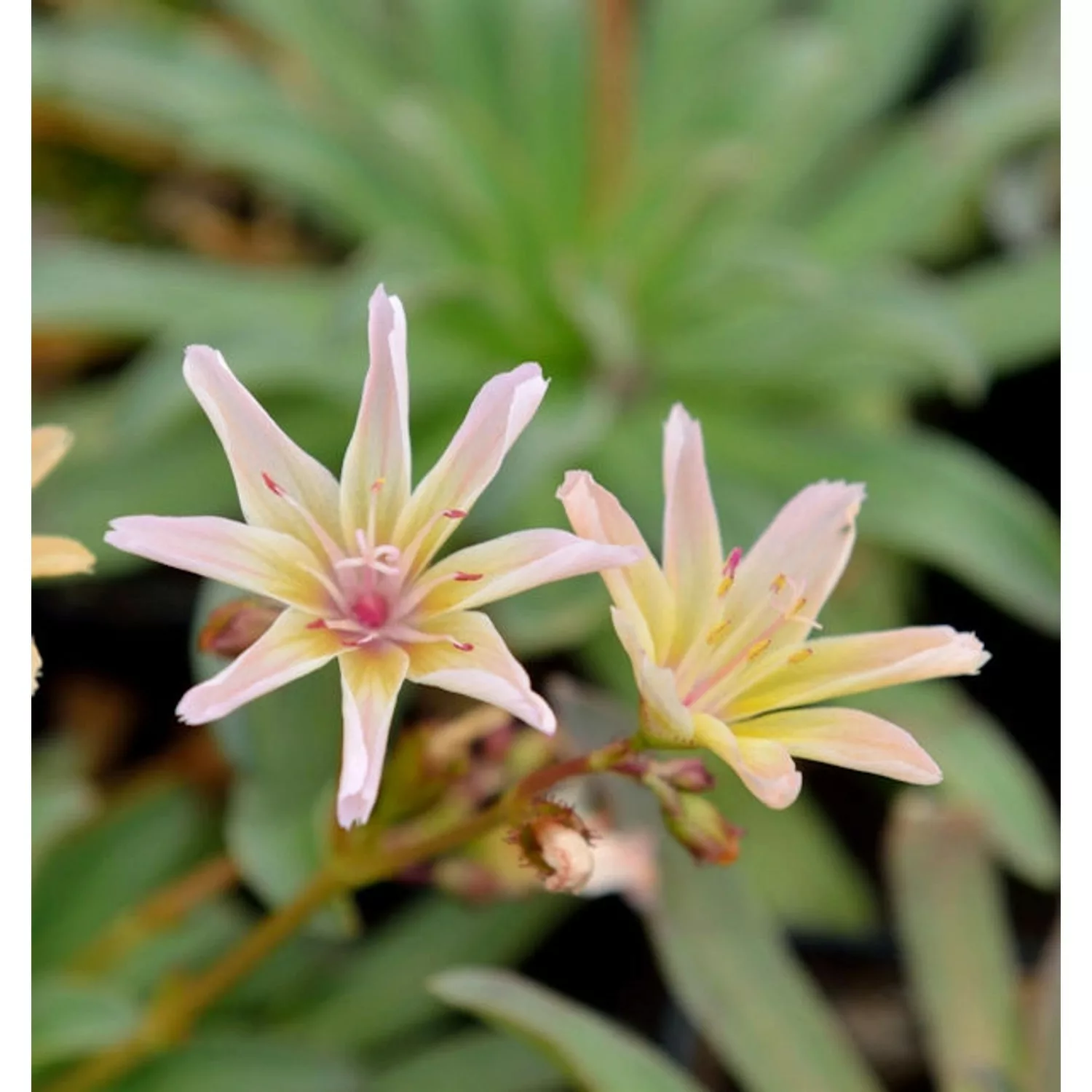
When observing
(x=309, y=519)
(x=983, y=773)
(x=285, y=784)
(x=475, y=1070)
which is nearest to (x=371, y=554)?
(x=309, y=519)

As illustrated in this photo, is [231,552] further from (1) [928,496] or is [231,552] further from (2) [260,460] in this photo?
(1) [928,496]

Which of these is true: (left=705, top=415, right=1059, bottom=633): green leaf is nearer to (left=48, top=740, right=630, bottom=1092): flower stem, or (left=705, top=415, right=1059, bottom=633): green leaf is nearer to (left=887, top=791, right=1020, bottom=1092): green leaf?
(left=887, top=791, right=1020, bottom=1092): green leaf

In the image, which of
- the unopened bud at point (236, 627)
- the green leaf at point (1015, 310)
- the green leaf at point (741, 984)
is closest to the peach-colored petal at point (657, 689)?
the unopened bud at point (236, 627)

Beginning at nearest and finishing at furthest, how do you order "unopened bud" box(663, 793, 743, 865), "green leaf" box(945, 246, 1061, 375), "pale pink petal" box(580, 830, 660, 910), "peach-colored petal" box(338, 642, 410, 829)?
"peach-colored petal" box(338, 642, 410, 829), "unopened bud" box(663, 793, 743, 865), "pale pink petal" box(580, 830, 660, 910), "green leaf" box(945, 246, 1061, 375)

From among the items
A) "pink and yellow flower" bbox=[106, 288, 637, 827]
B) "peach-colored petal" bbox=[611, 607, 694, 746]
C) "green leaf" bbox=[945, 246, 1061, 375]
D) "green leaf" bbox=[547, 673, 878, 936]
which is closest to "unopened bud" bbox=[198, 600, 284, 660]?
"pink and yellow flower" bbox=[106, 288, 637, 827]

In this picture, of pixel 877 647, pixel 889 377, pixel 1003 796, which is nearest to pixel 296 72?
pixel 889 377

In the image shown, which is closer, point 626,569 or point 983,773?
point 626,569
